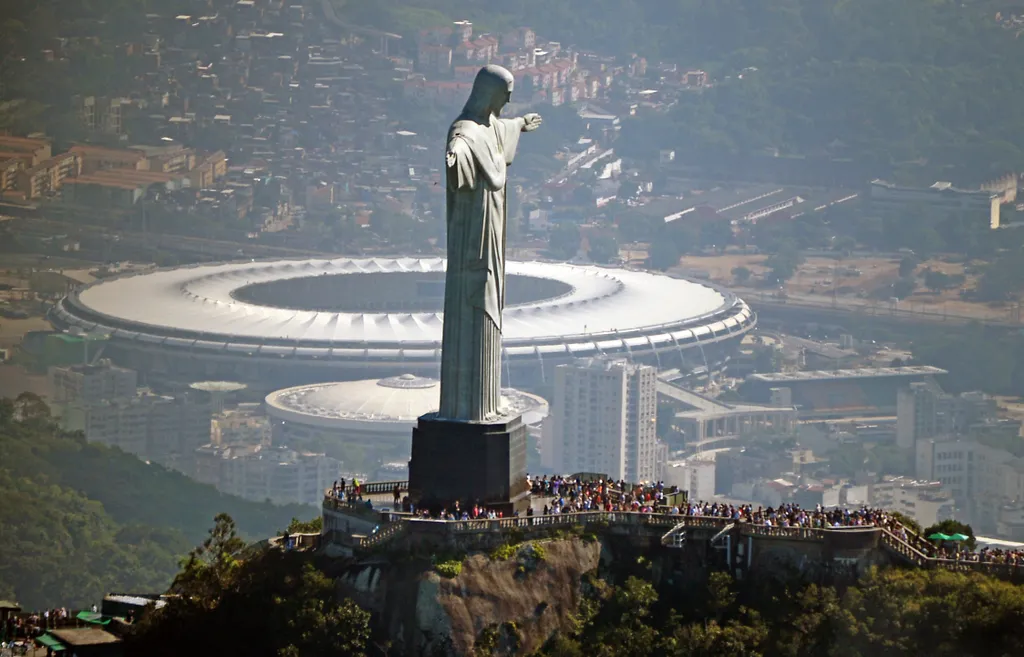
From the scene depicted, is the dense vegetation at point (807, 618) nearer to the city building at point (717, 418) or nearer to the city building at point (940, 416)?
the city building at point (717, 418)

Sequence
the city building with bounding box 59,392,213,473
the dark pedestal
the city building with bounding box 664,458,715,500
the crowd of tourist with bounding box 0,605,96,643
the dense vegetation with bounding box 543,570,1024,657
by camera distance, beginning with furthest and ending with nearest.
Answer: the city building with bounding box 59,392,213,473, the city building with bounding box 664,458,715,500, the crowd of tourist with bounding box 0,605,96,643, the dark pedestal, the dense vegetation with bounding box 543,570,1024,657

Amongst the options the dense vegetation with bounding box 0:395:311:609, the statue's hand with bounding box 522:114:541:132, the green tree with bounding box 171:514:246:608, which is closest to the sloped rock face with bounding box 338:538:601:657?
the green tree with bounding box 171:514:246:608

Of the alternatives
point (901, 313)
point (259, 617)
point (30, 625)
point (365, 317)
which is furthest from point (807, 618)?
point (901, 313)

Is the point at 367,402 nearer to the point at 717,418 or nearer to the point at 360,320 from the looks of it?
the point at 360,320

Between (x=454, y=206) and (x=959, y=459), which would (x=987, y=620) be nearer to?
(x=454, y=206)

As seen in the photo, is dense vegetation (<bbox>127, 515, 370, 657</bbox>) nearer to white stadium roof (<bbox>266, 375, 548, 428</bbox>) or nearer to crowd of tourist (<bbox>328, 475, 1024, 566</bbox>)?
crowd of tourist (<bbox>328, 475, 1024, 566</bbox>)

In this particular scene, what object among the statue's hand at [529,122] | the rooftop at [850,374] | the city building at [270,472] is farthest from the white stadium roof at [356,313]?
the statue's hand at [529,122]

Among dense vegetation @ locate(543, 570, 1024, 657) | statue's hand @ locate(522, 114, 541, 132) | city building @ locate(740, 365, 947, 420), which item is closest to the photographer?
dense vegetation @ locate(543, 570, 1024, 657)

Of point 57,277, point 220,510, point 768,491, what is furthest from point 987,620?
point 57,277
